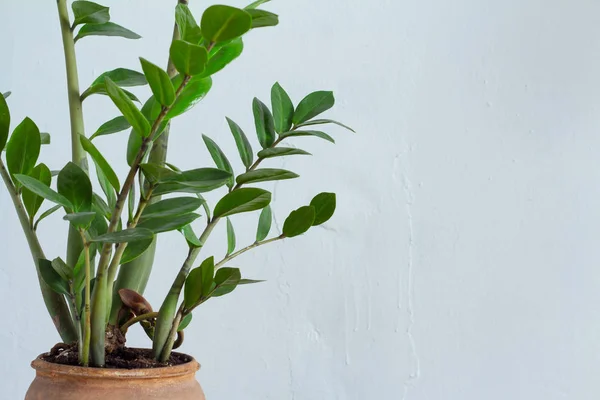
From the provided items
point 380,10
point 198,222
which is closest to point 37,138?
point 198,222

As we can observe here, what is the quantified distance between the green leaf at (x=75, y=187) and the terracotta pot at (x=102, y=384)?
0.39ft

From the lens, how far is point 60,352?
0.58m

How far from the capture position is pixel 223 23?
41cm

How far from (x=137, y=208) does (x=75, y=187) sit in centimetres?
5

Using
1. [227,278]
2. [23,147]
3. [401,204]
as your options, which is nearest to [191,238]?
[227,278]

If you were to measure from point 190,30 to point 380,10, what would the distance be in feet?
2.73

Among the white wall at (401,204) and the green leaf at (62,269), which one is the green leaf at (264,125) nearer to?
the green leaf at (62,269)

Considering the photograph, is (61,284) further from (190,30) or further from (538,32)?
(538,32)

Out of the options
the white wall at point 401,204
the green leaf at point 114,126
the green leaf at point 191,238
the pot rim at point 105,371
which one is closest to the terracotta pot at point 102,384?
the pot rim at point 105,371

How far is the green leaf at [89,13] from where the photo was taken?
2.04 feet

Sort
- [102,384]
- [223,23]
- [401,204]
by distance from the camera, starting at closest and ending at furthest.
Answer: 1. [223,23]
2. [102,384]
3. [401,204]

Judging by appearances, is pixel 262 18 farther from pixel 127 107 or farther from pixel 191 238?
pixel 191 238

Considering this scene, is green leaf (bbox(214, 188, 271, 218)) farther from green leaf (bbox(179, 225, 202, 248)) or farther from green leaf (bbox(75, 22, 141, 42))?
green leaf (bbox(75, 22, 141, 42))

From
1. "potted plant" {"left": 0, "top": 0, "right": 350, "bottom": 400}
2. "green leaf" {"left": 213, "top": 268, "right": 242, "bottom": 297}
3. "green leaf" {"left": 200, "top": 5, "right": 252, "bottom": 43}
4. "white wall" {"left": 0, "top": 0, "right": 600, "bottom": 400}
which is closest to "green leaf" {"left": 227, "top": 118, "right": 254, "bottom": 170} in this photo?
"potted plant" {"left": 0, "top": 0, "right": 350, "bottom": 400}
